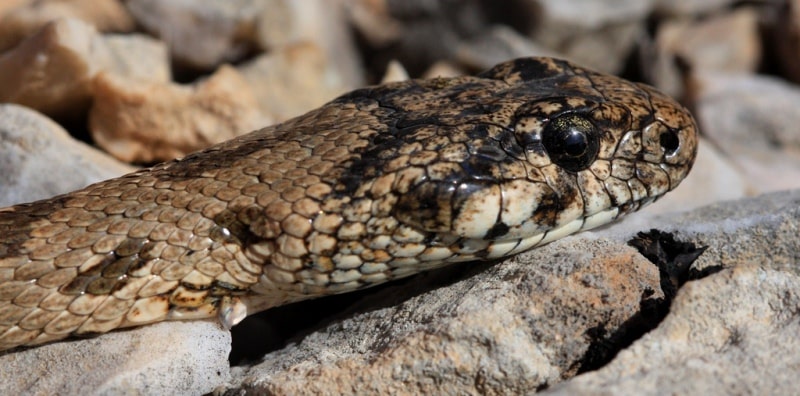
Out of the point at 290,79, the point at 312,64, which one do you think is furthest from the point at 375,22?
the point at 290,79

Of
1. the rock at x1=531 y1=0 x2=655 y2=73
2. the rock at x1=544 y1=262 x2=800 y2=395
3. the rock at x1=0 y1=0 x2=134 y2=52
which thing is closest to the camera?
the rock at x1=544 y1=262 x2=800 y2=395

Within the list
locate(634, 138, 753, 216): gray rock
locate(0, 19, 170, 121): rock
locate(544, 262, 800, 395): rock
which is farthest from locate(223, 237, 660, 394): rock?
locate(0, 19, 170, 121): rock

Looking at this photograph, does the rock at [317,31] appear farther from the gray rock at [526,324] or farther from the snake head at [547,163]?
the gray rock at [526,324]

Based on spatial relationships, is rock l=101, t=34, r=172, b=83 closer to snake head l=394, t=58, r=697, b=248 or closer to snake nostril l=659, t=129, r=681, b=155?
snake head l=394, t=58, r=697, b=248

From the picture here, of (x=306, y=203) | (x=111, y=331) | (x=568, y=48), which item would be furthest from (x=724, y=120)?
(x=111, y=331)

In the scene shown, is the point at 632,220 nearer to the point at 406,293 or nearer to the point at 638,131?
the point at 638,131
